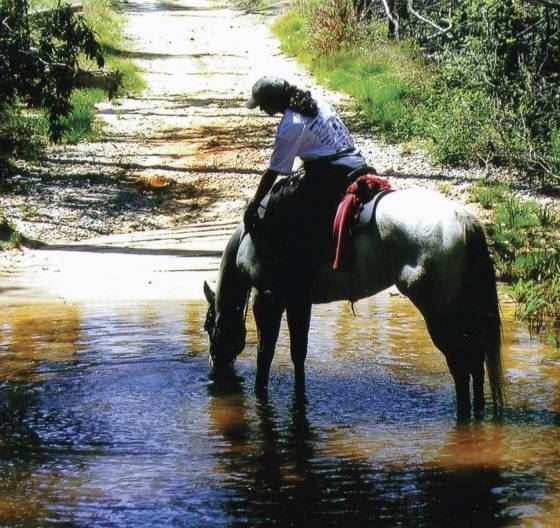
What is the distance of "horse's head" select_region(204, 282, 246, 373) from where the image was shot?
24.8 feet

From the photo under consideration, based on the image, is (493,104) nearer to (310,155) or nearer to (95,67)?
(310,155)

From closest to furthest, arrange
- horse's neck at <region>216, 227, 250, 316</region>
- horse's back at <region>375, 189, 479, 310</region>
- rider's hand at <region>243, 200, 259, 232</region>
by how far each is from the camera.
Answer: horse's back at <region>375, 189, 479, 310</region> → rider's hand at <region>243, 200, 259, 232</region> → horse's neck at <region>216, 227, 250, 316</region>

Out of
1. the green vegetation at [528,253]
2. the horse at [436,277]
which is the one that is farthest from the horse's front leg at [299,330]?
the green vegetation at [528,253]

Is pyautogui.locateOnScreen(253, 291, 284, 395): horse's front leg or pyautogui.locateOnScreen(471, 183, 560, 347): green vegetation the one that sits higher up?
pyautogui.locateOnScreen(253, 291, 284, 395): horse's front leg

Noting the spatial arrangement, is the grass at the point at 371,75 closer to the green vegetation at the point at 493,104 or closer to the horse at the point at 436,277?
the green vegetation at the point at 493,104

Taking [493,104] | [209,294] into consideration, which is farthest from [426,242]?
[493,104]

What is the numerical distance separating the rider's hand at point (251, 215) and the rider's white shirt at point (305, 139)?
300 millimetres

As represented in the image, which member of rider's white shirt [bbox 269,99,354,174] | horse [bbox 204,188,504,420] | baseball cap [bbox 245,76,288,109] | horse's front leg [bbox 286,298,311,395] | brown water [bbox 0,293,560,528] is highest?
baseball cap [bbox 245,76,288,109]

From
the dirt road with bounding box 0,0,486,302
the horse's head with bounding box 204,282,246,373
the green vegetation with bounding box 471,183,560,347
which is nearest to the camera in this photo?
the horse's head with bounding box 204,282,246,373

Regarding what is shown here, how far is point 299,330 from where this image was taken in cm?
712

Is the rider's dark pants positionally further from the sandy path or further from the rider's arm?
the sandy path

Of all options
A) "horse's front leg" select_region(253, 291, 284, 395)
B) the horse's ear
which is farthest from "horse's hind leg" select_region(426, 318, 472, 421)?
the horse's ear

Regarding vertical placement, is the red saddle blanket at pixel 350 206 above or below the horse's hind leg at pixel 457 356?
above

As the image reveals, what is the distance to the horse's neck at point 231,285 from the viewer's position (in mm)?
7328
